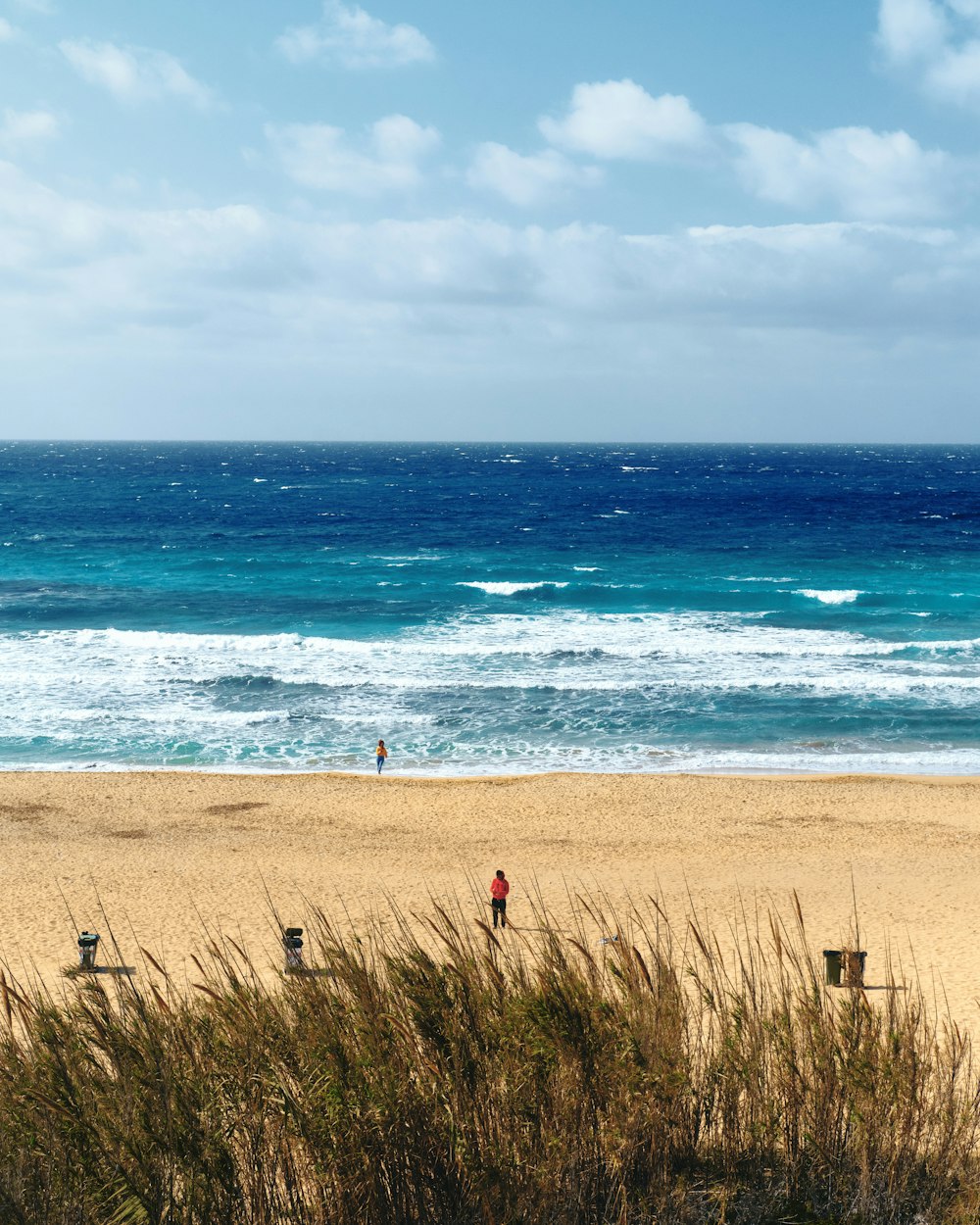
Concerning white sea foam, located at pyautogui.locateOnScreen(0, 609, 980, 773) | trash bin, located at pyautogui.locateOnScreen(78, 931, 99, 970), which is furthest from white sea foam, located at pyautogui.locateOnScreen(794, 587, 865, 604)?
trash bin, located at pyautogui.locateOnScreen(78, 931, 99, 970)

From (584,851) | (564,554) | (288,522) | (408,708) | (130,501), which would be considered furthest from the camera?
(130,501)

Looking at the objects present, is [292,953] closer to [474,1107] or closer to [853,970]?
[474,1107]

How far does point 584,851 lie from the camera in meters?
21.3

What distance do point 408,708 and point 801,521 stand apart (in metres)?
63.2

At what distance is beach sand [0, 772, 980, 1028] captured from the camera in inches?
664

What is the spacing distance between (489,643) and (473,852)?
63.9 ft

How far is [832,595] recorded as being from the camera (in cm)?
5009

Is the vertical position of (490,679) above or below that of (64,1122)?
below

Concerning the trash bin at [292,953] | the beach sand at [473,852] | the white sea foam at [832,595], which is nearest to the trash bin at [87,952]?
the beach sand at [473,852]

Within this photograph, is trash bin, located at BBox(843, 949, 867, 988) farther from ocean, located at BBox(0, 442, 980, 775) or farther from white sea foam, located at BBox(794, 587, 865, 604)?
white sea foam, located at BBox(794, 587, 865, 604)

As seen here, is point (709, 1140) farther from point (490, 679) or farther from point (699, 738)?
point (490, 679)

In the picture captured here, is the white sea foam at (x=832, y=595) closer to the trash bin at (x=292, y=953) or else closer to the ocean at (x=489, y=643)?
the ocean at (x=489, y=643)

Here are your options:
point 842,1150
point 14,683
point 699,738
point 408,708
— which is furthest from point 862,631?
point 842,1150

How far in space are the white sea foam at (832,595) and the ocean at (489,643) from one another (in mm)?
206
